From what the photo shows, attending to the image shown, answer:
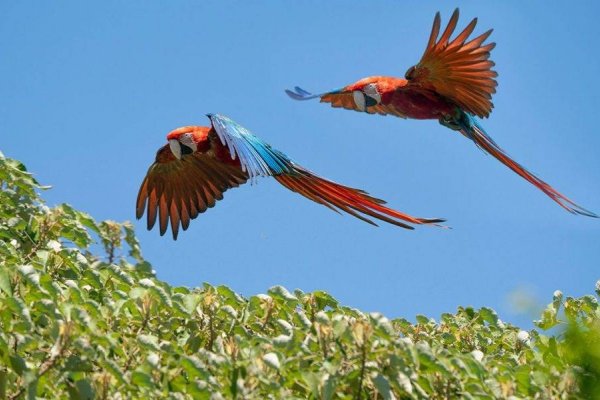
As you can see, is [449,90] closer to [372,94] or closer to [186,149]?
[372,94]

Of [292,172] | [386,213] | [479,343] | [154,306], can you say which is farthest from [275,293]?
[292,172]

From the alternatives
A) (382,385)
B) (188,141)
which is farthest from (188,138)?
(382,385)

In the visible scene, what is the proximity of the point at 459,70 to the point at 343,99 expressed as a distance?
1.12 metres

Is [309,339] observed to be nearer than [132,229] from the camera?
Yes

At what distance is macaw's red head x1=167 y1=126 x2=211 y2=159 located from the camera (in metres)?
4.46

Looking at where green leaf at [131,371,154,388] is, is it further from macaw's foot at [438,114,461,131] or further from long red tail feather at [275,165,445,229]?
macaw's foot at [438,114,461,131]

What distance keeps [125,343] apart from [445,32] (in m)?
2.47

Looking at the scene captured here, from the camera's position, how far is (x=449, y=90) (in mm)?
4582

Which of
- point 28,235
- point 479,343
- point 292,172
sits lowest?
point 479,343

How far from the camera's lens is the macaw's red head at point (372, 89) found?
485cm

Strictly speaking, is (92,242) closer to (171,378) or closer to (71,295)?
(71,295)

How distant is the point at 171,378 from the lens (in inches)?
86.8

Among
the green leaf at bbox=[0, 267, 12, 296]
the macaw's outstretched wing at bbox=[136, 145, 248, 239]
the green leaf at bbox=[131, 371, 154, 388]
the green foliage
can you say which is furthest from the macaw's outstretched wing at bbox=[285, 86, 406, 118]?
the green leaf at bbox=[131, 371, 154, 388]

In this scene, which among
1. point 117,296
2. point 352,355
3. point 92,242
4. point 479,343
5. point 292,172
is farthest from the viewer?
point 292,172
